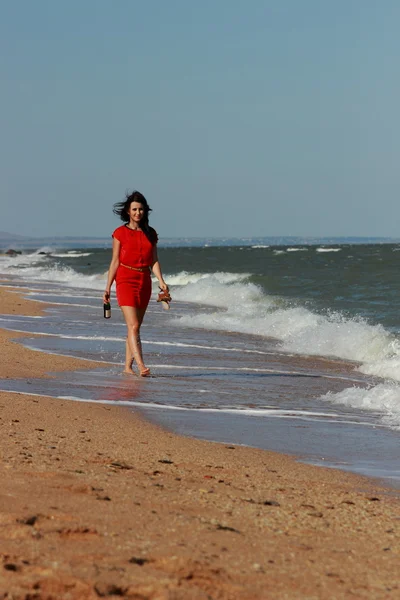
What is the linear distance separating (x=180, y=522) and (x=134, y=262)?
6113mm

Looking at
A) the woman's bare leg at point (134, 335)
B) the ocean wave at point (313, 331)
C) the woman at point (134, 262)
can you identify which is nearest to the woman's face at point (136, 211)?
the woman at point (134, 262)

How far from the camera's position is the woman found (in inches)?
383

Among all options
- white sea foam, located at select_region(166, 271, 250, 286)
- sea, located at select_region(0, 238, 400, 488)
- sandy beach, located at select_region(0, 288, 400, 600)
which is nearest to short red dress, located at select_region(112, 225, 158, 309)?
sea, located at select_region(0, 238, 400, 488)

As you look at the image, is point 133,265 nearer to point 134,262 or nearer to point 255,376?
point 134,262

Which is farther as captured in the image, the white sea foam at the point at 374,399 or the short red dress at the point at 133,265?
the short red dress at the point at 133,265

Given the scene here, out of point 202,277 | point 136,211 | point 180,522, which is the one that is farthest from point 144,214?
point 202,277

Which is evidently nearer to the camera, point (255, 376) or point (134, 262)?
point (134, 262)

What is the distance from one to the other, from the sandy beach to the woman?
3.61m

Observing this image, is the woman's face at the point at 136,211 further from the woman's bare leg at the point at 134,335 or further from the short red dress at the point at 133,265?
the woman's bare leg at the point at 134,335

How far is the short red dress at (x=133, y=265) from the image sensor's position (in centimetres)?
980

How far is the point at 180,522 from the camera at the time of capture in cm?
394

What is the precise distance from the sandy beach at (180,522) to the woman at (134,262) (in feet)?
11.8

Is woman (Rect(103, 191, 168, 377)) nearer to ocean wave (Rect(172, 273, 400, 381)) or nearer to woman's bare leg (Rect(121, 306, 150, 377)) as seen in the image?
woman's bare leg (Rect(121, 306, 150, 377))

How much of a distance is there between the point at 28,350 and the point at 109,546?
8.61m
